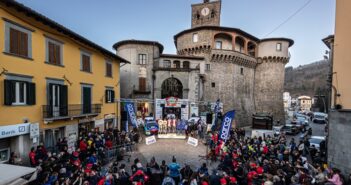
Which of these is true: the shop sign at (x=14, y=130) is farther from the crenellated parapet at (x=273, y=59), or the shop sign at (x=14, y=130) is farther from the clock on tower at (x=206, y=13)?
the crenellated parapet at (x=273, y=59)

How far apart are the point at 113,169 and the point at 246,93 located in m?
33.4

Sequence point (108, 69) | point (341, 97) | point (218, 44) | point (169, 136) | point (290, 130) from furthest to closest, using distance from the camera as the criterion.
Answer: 1. point (218, 44)
2. point (290, 130)
3. point (108, 69)
4. point (169, 136)
5. point (341, 97)

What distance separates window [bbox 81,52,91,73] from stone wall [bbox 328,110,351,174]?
19029mm

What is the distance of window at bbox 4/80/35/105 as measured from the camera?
9.53 metres

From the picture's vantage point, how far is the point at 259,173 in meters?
8.36

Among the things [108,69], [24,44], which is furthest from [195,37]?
[24,44]

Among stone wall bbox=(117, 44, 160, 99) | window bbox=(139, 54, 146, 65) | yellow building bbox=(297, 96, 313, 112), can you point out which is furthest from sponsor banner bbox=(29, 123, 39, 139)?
yellow building bbox=(297, 96, 313, 112)

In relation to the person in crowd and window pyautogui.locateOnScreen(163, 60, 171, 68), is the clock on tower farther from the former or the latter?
the person in crowd

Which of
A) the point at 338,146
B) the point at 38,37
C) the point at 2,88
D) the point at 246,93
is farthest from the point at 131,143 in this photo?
the point at 246,93

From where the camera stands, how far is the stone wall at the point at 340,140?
981 centimetres

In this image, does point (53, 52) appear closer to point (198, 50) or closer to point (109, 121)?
point (109, 121)

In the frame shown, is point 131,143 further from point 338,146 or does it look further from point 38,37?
point 338,146

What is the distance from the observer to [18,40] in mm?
10406

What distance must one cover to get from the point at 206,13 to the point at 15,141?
36027 mm
